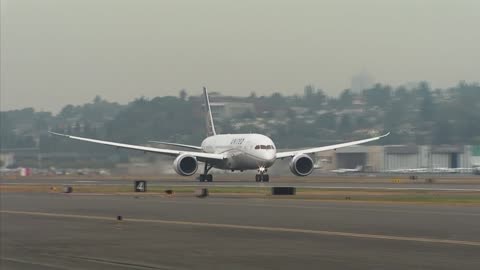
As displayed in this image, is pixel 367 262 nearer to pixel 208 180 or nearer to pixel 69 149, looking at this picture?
pixel 208 180

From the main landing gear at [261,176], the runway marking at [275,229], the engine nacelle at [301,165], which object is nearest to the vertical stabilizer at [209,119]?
the engine nacelle at [301,165]

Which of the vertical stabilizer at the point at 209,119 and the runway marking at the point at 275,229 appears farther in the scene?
the vertical stabilizer at the point at 209,119

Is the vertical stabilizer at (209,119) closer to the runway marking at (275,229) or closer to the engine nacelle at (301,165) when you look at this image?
the engine nacelle at (301,165)

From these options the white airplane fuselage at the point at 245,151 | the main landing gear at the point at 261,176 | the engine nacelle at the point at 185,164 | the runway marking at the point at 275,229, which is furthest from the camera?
the engine nacelle at the point at 185,164

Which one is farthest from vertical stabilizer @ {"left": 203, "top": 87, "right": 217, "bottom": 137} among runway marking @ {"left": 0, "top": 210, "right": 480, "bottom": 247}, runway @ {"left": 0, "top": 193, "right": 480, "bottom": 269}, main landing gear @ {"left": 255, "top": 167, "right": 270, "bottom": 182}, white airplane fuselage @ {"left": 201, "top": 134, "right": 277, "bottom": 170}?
runway marking @ {"left": 0, "top": 210, "right": 480, "bottom": 247}

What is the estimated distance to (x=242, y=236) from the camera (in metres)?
26.2

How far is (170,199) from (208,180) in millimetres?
35515

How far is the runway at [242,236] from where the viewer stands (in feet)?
67.3

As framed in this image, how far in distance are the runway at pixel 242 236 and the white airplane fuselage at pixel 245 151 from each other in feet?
125

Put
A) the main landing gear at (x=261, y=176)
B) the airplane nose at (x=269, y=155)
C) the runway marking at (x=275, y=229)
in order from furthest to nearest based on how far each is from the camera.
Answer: the airplane nose at (x=269, y=155) < the main landing gear at (x=261, y=176) < the runway marking at (x=275, y=229)

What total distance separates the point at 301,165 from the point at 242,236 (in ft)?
187

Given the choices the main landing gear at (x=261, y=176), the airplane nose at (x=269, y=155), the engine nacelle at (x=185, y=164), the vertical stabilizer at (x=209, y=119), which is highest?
the vertical stabilizer at (x=209, y=119)

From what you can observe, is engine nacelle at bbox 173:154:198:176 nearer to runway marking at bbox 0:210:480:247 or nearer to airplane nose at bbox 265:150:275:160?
airplane nose at bbox 265:150:275:160

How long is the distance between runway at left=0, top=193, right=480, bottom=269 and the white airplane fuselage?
38.1 metres
